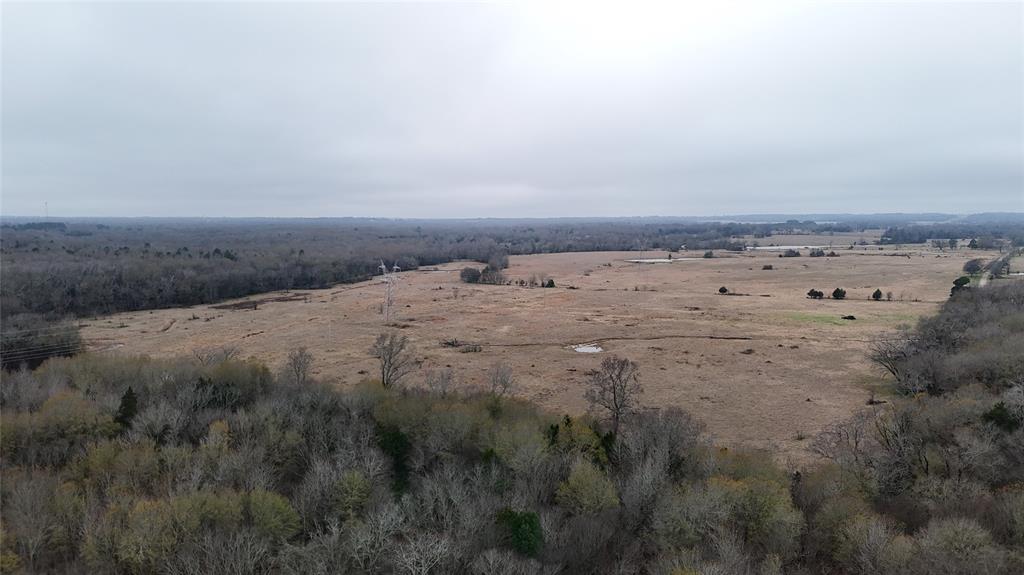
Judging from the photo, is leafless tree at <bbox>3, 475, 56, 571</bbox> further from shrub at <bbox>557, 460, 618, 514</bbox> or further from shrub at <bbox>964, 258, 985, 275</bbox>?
shrub at <bbox>964, 258, 985, 275</bbox>

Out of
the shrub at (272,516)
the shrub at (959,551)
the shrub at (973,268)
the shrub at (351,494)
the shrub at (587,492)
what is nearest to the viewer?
the shrub at (959,551)

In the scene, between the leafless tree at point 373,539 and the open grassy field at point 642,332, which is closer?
the leafless tree at point 373,539

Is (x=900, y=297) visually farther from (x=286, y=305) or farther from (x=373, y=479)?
(x=286, y=305)

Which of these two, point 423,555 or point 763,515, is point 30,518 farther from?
point 763,515

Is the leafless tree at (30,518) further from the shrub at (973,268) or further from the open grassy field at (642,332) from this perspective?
the shrub at (973,268)

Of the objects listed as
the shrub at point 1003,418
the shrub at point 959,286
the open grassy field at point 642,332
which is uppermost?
the shrub at point 959,286

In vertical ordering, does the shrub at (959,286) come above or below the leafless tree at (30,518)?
above

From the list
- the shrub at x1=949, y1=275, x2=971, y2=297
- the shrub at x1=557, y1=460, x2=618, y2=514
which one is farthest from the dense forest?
the shrub at x1=949, y1=275, x2=971, y2=297

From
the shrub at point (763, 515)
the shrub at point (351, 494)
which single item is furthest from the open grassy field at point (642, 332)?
the shrub at point (351, 494)
